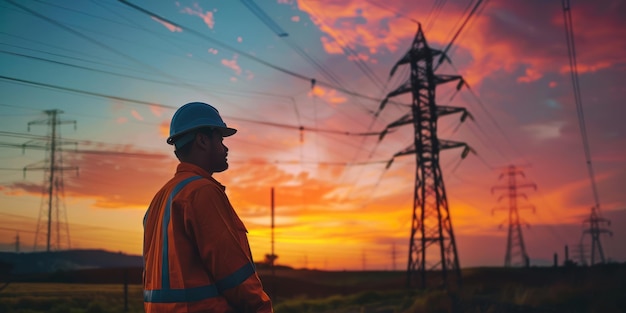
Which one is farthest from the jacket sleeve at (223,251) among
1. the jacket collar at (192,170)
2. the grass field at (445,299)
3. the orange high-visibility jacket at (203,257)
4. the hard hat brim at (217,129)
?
the grass field at (445,299)

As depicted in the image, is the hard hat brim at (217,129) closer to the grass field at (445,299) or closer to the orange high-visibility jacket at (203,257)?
the orange high-visibility jacket at (203,257)

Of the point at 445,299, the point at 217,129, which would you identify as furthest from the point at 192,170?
the point at 445,299

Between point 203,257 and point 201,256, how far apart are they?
2cm

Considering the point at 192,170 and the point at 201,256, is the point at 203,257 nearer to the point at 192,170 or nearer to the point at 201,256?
the point at 201,256

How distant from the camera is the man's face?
9.62ft

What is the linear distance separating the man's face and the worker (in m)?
0.14

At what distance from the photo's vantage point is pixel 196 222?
2525mm

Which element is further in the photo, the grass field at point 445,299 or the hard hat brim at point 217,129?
the grass field at point 445,299

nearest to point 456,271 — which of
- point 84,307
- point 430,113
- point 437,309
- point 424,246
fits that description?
point 424,246

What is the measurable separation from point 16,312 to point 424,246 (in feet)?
63.3

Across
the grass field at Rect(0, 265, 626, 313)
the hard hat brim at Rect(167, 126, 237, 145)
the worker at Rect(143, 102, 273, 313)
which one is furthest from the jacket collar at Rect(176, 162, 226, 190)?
the grass field at Rect(0, 265, 626, 313)

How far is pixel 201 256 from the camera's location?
2.53 m

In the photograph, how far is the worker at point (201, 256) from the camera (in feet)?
8.21

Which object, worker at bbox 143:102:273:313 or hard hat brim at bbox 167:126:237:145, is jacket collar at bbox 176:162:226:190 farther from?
hard hat brim at bbox 167:126:237:145
